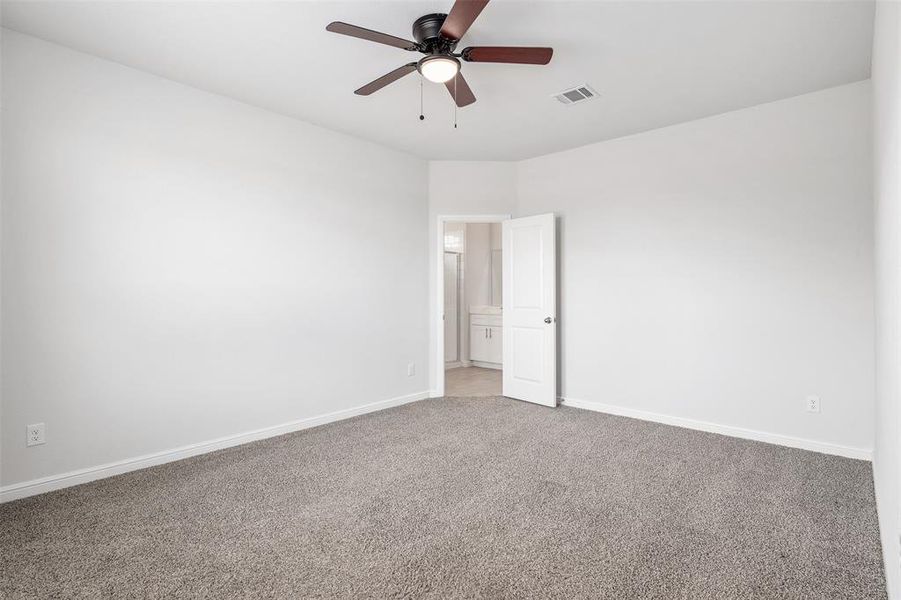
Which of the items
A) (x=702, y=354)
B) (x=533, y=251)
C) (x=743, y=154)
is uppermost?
(x=743, y=154)

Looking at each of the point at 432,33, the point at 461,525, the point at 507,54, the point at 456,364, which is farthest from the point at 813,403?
the point at 456,364

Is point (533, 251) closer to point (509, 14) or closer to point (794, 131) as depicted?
point (794, 131)

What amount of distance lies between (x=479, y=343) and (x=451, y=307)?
717mm

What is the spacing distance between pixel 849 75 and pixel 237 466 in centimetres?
499

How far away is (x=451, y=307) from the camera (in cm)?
723

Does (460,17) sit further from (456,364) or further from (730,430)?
(456,364)

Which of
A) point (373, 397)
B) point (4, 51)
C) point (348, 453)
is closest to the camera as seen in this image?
point (4, 51)

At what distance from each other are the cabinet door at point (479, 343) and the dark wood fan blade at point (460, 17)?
17.2 ft

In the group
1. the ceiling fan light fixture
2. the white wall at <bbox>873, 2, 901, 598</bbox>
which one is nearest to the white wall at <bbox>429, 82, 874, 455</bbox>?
the white wall at <bbox>873, 2, 901, 598</bbox>

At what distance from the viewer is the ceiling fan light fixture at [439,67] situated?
2434 millimetres

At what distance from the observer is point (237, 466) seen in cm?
319

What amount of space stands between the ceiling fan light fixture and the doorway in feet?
14.6

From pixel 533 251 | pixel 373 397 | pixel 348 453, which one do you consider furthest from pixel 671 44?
pixel 373 397

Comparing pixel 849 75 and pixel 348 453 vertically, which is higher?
pixel 849 75
